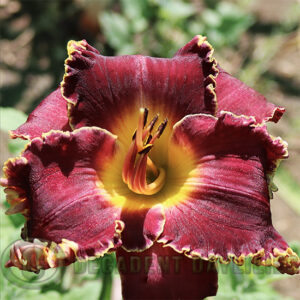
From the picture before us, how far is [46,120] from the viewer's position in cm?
129

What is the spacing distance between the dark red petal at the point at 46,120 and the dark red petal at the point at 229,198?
35cm

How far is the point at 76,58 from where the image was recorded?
48.3 inches

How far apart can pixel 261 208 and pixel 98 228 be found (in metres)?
0.44

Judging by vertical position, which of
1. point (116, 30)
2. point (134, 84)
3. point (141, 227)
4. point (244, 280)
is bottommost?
point (244, 280)

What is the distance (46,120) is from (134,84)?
28 centimetres

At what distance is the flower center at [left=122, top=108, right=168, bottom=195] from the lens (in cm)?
118

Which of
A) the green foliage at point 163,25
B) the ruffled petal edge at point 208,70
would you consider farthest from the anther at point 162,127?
the green foliage at point 163,25

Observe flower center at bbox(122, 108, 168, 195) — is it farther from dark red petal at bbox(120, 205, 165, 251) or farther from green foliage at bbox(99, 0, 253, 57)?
green foliage at bbox(99, 0, 253, 57)

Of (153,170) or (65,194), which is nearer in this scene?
(65,194)

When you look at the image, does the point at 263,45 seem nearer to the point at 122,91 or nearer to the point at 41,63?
the point at 41,63

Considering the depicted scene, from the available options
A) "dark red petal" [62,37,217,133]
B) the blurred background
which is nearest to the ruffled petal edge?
"dark red petal" [62,37,217,133]

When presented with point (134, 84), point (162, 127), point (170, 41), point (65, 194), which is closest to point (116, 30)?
point (170, 41)

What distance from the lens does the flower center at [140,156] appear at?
46.4 inches

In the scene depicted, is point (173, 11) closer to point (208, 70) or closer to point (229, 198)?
point (208, 70)
